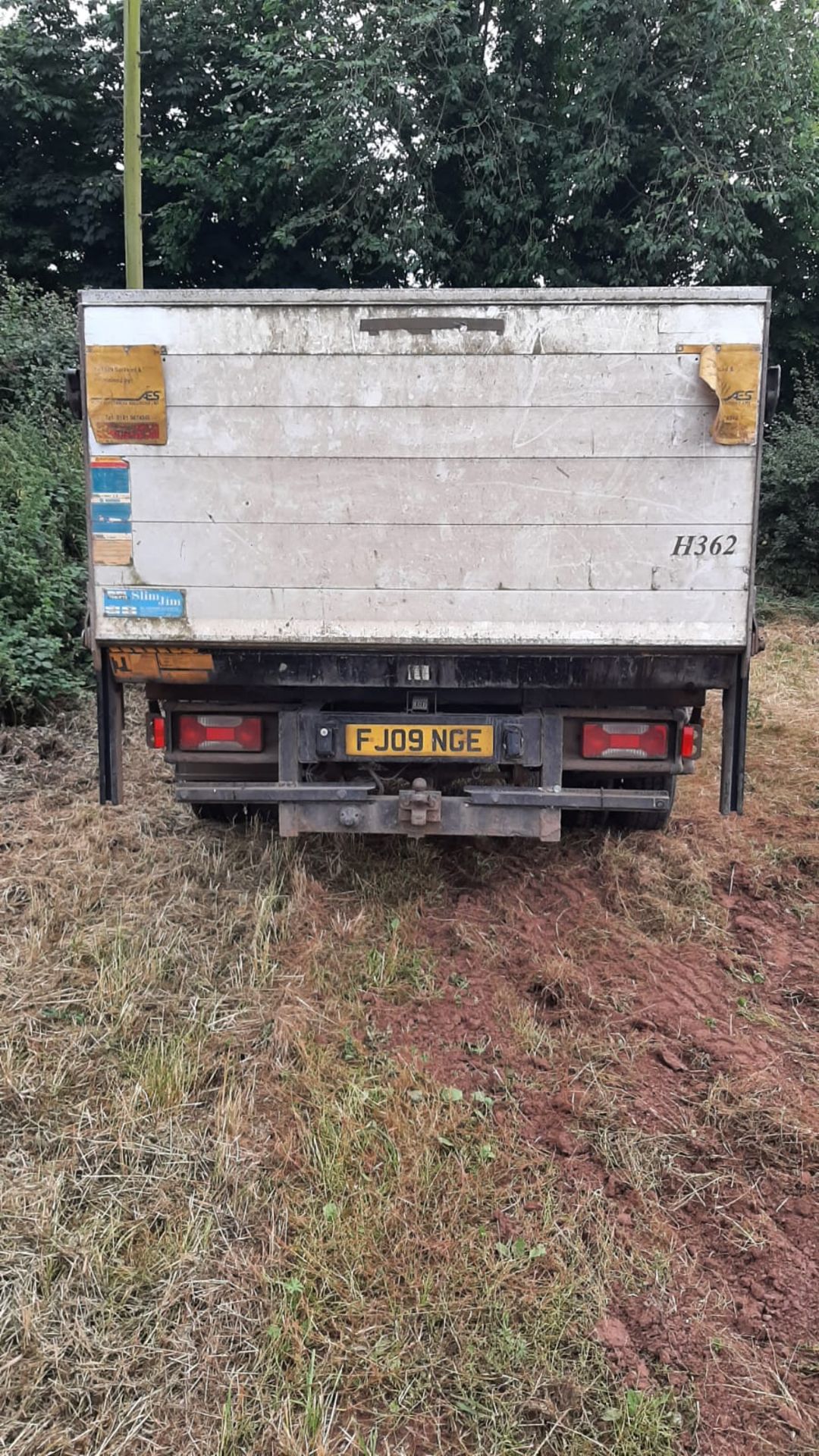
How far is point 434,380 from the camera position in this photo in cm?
A: 318

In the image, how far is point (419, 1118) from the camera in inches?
98.8

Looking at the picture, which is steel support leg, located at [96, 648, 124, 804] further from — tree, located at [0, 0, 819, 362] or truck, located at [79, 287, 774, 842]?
tree, located at [0, 0, 819, 362]

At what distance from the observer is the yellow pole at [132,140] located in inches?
290

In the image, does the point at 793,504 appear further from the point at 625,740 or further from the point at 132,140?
the point at 625,740

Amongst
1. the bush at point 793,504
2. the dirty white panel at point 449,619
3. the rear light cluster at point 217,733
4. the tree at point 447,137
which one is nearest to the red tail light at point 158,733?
the rear light cluster at point 217,733

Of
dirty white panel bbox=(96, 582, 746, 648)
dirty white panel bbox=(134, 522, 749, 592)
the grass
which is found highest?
dirty white panel bbox=(134, 522, 749, 592)

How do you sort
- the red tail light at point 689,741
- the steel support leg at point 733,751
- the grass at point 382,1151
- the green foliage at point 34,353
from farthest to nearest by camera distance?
the green foliage at point 34,353, the red tail light at point 689,741, the steel support leg at point 733,751, the grass at point 382,1151

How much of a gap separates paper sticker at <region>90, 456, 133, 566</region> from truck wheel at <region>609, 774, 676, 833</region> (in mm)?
2440

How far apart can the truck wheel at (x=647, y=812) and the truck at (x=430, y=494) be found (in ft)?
1.58

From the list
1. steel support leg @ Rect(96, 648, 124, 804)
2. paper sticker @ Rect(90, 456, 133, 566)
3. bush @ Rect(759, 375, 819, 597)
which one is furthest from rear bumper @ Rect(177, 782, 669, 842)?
bush @ Rect(759, 375, 819, 597)

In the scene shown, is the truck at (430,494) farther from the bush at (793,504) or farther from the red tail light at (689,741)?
the bush at (793,504)

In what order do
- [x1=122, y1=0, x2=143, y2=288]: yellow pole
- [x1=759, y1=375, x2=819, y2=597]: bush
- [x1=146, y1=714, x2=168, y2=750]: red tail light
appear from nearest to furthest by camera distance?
[x1=146, y1=714, x2=168, y2=750]: red tail light
[x1=122, y1=0, x2=143, y2=288]: yellow pole
[x1=759, y1=375, x2=819, y2=597]: bush

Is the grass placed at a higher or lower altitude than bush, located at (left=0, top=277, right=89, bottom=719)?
lower

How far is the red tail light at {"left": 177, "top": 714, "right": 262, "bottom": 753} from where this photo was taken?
3.73 m
